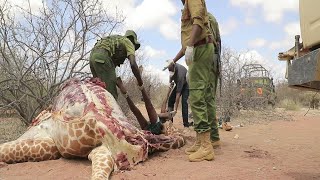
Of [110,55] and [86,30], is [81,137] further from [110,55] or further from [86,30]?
[86,30]

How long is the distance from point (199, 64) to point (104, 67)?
1.47 meters

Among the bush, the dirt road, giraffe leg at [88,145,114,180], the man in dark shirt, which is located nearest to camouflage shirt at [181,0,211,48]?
the dirt road

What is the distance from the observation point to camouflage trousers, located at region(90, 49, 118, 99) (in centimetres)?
557

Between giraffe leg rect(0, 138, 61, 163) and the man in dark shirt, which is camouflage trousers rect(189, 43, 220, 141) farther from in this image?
the man in dark shirt

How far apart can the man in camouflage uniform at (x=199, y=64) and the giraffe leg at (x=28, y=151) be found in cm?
152

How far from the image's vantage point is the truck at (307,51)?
114 inches

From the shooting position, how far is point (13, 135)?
664 centimetres

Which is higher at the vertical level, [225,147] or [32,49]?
[32,49]

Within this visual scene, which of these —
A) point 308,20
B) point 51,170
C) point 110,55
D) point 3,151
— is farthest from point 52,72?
point 308,20

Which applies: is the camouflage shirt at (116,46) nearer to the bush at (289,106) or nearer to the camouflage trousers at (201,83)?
the camouflage trousers at (201,83)

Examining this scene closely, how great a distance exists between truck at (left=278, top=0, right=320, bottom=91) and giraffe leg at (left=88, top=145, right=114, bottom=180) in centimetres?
176

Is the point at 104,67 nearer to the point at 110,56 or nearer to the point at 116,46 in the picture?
the point at 110,56

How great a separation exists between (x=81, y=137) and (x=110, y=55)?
5.52ft

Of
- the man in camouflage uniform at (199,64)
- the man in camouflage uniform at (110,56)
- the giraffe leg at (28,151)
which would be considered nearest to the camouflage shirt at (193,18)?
the man in camouflage uniform at (199,64)
